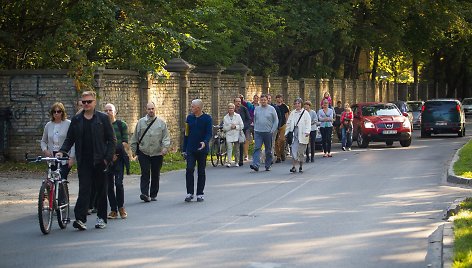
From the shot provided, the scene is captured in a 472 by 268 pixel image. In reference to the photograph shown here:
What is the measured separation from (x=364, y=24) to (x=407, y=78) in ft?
222

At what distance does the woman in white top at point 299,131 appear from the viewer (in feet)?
76.8

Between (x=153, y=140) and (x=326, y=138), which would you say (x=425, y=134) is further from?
(x=153, y=140)

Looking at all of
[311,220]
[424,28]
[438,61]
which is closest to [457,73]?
[438,61]

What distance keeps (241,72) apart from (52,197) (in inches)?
922

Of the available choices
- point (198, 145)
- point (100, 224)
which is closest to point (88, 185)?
point (100, 224)

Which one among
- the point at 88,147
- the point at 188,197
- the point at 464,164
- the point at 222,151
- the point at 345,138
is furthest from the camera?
the point at 345,138

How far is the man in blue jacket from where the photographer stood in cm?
1700

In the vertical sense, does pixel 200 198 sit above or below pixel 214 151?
below

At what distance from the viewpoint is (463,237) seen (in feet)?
37.2

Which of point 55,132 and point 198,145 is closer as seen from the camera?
point 55,132

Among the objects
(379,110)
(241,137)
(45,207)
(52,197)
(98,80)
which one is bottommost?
(45,207)

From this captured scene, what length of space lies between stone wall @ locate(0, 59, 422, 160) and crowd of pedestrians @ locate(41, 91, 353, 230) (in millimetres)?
2846

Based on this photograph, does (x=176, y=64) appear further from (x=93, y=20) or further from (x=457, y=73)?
(x=457, y=73)

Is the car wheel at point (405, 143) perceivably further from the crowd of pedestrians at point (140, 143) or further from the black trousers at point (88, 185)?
the black trousers at point (88, 185)
